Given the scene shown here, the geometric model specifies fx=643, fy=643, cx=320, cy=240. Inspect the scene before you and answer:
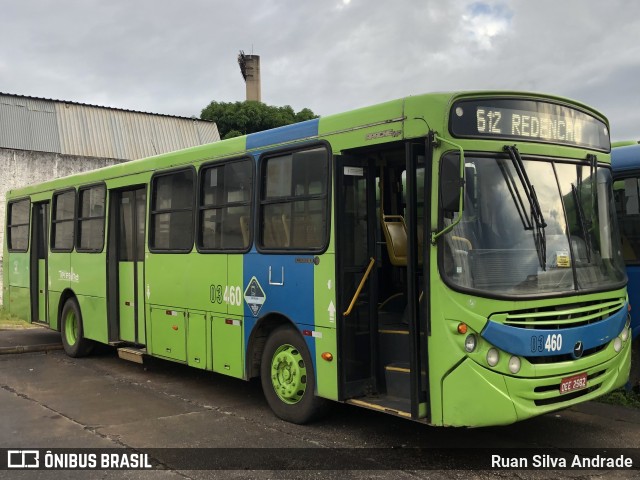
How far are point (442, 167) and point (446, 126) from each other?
34cm

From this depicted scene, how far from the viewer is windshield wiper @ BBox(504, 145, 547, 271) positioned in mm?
5188

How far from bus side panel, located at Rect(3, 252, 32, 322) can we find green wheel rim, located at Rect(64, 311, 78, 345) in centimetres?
172

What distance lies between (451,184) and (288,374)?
2.76 meters

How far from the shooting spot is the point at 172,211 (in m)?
8.29

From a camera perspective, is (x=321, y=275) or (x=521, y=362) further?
(x=321, y=275)

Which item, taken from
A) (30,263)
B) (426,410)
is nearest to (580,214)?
(426,410)

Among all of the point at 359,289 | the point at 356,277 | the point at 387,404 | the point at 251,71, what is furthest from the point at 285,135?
the point at 251,71

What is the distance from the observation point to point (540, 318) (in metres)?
5.08

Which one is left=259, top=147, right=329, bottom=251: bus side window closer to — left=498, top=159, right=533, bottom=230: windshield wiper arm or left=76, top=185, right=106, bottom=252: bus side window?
left=498, top=159, right=533, bottom=230: windshield wiper arm

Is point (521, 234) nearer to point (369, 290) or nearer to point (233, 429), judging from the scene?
point (369, 290)

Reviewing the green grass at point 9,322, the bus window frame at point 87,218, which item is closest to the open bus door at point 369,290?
the bus window frame at point 87,218

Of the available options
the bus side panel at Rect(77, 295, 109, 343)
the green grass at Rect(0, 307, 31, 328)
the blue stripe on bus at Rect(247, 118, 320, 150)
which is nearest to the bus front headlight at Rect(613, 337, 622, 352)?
the blue stripe on bus at Rect(247, 118, 320, 150)

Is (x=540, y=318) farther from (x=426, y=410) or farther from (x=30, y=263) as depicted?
(x=30, y=263)

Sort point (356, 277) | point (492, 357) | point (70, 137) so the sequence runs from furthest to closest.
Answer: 1. point (70, 137)
2. point (356, 277)
3. point (492, 357)
